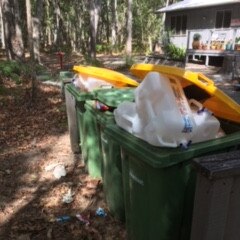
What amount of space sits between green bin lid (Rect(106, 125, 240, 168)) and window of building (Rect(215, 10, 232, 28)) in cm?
1939

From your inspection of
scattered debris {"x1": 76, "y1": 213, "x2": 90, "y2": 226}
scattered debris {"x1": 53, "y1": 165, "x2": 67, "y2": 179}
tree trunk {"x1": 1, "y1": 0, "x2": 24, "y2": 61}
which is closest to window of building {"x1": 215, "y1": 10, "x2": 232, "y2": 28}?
tree trunk {"x1": 1, "y1": 0, "x2": 24, "y2": 61}

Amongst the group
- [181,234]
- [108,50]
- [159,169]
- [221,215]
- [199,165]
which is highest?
[199,165]

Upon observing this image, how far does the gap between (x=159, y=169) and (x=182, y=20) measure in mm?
21857

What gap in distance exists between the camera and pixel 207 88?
9.14 feet

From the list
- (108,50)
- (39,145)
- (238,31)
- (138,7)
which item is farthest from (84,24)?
(39,145)

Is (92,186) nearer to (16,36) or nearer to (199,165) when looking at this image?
(199,165)

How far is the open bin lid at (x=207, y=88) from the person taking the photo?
2703mm

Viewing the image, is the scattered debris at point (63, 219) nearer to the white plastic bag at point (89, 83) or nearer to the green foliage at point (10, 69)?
the white plastic bag at point (89, 83)

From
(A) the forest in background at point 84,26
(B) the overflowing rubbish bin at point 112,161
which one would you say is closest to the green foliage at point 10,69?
(B) the overflowing rubbish bin at point 112,161

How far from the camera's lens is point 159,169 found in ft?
7.85

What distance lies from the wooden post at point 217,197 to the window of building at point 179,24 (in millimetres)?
21716

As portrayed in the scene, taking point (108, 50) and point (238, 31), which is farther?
point (108, 50)

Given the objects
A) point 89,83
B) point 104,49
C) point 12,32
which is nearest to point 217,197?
point 89,83

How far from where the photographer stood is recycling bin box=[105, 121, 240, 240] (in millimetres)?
2373
